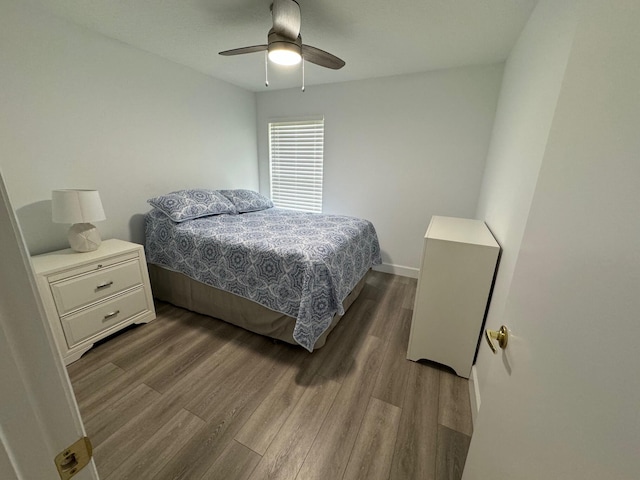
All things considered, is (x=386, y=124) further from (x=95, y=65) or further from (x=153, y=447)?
(x=153, y=447)

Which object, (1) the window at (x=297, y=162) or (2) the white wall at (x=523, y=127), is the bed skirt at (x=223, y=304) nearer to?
(2) the white wall at (x=523, y=127)

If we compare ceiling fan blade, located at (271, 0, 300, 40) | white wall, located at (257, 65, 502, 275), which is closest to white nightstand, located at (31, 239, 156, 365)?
ceiling fan blade, located at (271, 0, 300, 40)

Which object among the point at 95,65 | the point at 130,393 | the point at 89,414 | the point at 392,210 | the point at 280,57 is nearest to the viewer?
the point at 89,414

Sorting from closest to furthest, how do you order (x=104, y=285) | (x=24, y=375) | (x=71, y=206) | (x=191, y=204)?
1. (x=24, y=375)
2. (x=71, y=206)
3. (x=104, y=285)
4. (x=191, y=204)

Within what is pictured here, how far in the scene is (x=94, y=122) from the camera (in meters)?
2.20

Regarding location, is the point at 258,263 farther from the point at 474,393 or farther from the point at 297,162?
the point at 297,162

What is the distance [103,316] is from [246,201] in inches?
71.9

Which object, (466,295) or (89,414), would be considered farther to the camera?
(466,295)

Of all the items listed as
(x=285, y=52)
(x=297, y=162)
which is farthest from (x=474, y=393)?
(x=297, y=162)

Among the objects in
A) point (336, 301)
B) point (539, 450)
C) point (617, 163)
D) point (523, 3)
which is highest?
point (523, 3)

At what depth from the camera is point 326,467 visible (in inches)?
48.7

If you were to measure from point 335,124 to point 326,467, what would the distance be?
335 centimetres

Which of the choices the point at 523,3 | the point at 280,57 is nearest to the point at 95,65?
the point at 280,57

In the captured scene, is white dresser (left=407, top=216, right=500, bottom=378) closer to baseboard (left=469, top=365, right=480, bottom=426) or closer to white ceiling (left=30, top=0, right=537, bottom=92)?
baseboard (left=469, top=365, right=480, bottom=426)
